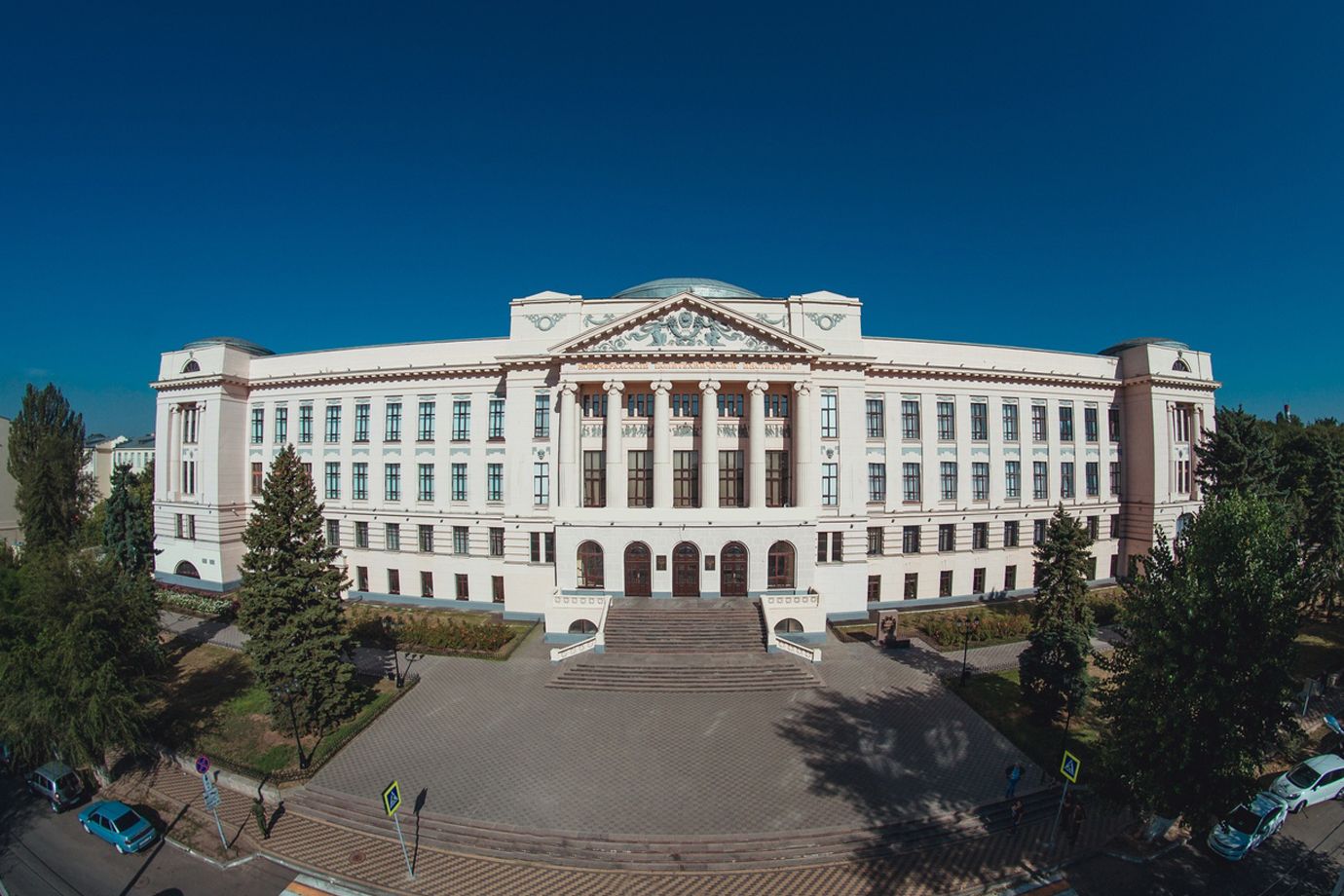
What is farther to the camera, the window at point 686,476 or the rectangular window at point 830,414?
the rectangular window at point 830,414

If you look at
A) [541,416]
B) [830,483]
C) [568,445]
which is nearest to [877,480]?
[830,483]

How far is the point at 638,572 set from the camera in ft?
96.3

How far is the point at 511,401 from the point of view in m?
32.5

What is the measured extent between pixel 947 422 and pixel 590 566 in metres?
24.5

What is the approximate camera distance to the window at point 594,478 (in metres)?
31.6

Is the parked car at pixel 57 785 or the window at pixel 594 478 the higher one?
the window at pixel 594 478

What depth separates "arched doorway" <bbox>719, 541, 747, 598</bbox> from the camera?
2925 cm

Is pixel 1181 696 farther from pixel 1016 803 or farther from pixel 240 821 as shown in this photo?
pixel 240 821

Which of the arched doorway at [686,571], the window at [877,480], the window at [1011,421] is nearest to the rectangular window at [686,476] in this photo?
the arched doorway at [686,571]

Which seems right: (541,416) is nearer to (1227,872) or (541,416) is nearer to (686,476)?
(686,476)

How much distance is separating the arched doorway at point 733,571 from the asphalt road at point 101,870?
20.4 meters

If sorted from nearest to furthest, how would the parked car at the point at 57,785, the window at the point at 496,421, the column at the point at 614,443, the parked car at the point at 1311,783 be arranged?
the parked car at the point at 1311,783, the parked car at the point at 57,785, the column at the point at 614,443, the window at the point at 496,421

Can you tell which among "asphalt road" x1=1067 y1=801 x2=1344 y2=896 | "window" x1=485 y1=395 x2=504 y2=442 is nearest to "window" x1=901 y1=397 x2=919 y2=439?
"asphalt road" x1=1067 y1=801 x2=1344 y2=896

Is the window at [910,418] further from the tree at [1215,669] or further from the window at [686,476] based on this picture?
the tree at [1215,669]
